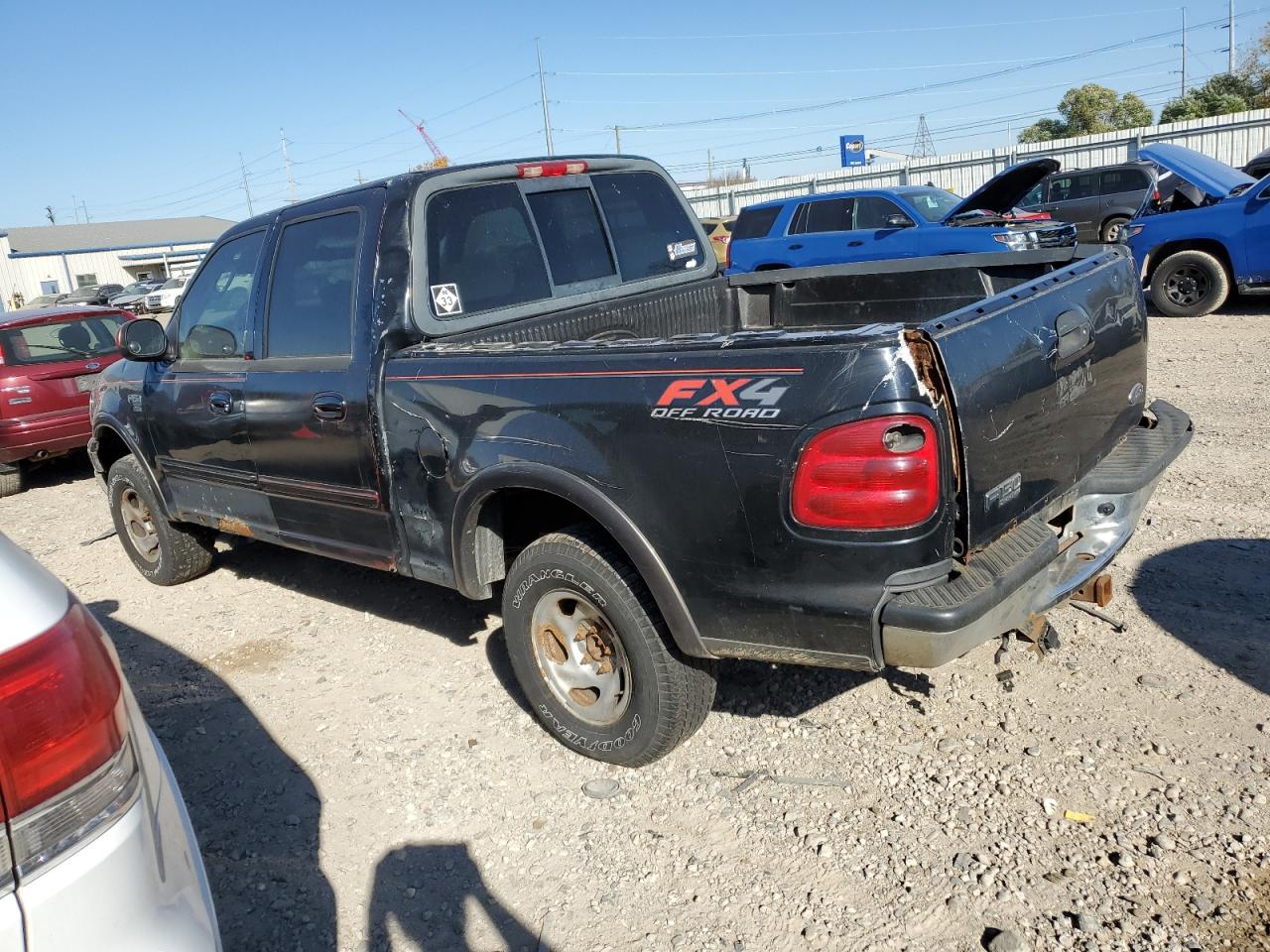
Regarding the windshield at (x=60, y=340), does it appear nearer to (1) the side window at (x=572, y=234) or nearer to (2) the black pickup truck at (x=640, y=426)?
(2) the black pickup truck at (x=640, y=426)

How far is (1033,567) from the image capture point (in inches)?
106

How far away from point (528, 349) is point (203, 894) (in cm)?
193

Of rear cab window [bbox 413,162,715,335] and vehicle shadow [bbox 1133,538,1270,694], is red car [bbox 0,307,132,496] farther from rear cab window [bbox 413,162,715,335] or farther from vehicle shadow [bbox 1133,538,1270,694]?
vehicle shadow [bbox 1133,538,1270,694]

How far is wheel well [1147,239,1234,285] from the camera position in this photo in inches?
429

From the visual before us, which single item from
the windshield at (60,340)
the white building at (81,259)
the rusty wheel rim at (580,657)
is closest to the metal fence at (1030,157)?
the windshield at (60,340)

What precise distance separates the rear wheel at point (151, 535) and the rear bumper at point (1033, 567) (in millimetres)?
4428

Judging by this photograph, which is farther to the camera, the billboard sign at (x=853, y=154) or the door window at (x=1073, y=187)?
the billboard sign at (x=853, y=154)

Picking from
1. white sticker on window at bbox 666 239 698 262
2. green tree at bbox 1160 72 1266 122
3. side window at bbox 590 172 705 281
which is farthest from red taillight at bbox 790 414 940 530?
green tree at bbox 1160 72 1266 122

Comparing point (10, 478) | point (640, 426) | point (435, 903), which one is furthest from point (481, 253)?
point (10, 478)

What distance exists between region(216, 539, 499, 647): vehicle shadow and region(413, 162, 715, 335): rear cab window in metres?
1.66

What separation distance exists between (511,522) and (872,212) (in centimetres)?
1167

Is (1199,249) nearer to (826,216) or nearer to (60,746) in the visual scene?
(826,216)

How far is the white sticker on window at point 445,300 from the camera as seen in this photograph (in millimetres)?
3716

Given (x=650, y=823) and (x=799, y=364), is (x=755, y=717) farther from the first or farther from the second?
(x=799, y=364)
